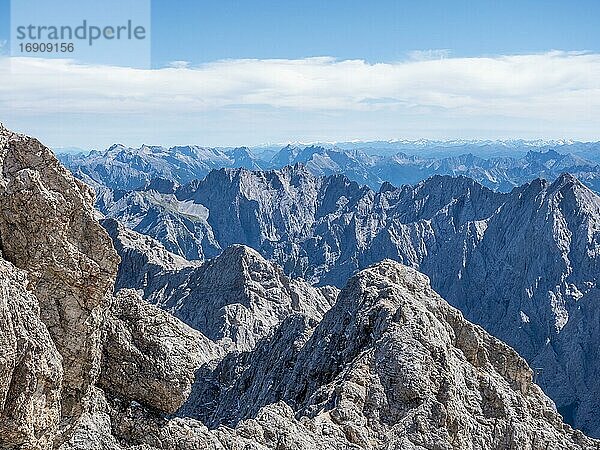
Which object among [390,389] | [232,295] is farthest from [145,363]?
[232,295]

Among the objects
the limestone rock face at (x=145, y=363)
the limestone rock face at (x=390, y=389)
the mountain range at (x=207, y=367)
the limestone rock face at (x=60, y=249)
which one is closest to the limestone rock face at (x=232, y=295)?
the mountain range at (x=207, y=367)

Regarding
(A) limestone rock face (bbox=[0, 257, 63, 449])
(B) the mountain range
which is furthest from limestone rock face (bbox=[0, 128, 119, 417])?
(A) limestone rock face (bbox=[0, 257, 63, 449])

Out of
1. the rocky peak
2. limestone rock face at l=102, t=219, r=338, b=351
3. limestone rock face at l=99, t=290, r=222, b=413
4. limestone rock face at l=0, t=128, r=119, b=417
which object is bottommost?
limestone rock face at l=102, t=219, r=338, b=351

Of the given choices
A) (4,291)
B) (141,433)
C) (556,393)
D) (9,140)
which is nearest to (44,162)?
(9,140)

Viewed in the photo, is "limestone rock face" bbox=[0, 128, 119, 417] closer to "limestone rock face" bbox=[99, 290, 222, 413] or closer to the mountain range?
the mountain range

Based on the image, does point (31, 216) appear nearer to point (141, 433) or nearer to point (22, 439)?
point (22, 439)
